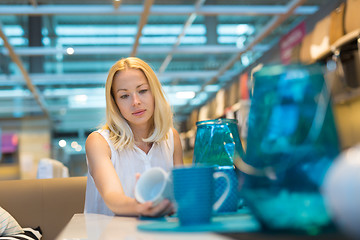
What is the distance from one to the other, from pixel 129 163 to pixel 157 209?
2.91 ft

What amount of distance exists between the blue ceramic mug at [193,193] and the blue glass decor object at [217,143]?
0.33 m

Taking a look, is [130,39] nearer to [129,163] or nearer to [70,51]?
[70,51]

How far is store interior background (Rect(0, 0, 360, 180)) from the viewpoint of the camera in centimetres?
455

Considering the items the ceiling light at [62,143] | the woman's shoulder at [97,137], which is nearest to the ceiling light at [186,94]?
the ceiling light at [62,143]

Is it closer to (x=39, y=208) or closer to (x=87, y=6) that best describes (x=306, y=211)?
(x=39, y=208)

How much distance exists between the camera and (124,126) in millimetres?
1788

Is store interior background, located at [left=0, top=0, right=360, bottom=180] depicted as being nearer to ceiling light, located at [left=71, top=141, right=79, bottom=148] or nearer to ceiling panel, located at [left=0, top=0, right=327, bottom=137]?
ceiling panel, located at [left=0, top=0, right=327, bottom=137]

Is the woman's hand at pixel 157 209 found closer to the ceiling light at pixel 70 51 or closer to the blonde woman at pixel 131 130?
the blonde woman at pixel 131 130

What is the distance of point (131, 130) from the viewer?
5.95 feet

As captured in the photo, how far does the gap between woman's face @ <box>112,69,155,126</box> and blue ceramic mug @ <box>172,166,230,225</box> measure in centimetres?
104

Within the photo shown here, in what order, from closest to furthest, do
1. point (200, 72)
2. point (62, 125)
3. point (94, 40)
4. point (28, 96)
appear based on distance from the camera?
point (94, 40), point (200, 72), point (28, 96), point (62, 125)

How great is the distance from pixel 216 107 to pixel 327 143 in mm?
8495

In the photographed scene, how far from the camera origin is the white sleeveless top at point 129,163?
5.79 ft

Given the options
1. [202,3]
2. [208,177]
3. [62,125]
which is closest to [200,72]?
[202,3]
